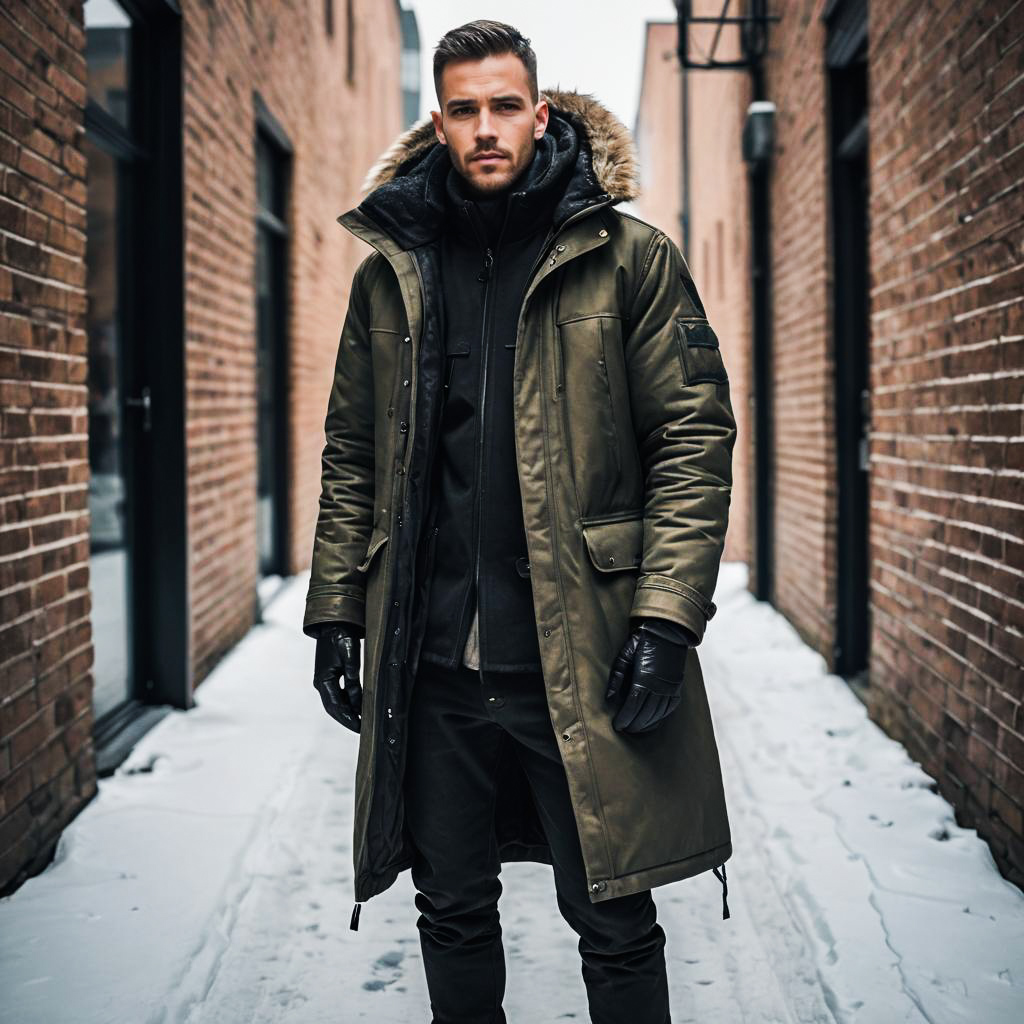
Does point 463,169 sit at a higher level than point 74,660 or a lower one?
higher

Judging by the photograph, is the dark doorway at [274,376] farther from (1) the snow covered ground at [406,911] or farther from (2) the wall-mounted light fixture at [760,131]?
(1) the snow covered ground at [406,911]

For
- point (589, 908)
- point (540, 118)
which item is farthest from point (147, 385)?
point (589, 908)

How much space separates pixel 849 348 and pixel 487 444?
4.49 m

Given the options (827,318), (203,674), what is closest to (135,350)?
(203,674)

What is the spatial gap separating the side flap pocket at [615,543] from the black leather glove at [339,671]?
22.0 inches

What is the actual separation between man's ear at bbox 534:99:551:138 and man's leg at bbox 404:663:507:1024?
1.05 meters

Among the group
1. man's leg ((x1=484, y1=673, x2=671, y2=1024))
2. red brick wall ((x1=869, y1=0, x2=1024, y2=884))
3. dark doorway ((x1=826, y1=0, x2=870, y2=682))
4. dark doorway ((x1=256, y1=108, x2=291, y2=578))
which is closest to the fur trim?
man's leg ((x1=484, y1=673, x2=671, y2=1024))

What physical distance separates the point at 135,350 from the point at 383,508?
11.9ft

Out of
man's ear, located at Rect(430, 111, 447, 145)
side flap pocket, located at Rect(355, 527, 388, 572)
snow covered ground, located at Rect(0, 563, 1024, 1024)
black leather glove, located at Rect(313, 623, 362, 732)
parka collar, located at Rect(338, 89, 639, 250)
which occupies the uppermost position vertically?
man's ear, located at Rect(430, 111, 447, 145)

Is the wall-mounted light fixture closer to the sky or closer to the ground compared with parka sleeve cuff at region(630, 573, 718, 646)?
closer to the sky

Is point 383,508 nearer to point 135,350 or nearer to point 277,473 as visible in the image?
point 135,350

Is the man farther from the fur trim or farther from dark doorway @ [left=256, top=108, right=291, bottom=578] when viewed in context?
dark doorway @ [left=256, top=108, right=291, bottom=578]

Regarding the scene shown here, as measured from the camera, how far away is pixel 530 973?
305cm

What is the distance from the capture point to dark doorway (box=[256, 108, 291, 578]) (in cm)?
912
